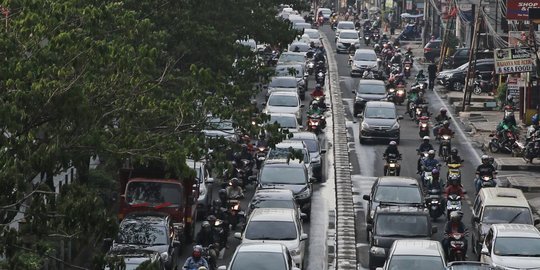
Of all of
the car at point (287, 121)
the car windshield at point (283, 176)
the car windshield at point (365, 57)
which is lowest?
the car windshield at point (365, 57)

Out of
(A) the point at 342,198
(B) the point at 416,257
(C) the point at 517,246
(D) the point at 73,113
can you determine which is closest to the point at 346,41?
(A) the point at 342,198

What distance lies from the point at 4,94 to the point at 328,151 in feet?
97.2

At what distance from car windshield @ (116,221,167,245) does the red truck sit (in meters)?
2.61

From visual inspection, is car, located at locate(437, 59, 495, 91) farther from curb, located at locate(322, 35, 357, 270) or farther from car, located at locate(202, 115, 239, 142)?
car, located at locate(202, 115, 239, 142)

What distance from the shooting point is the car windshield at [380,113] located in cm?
5291

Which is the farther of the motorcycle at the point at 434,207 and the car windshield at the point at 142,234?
the motorcycle at the point at 434,207

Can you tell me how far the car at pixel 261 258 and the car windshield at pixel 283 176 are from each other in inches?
399

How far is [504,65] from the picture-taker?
2168 inches

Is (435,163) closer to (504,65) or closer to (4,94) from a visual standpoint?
(504,65)

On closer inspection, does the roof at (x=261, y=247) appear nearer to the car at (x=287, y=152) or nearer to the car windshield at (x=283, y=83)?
the car at (x=287, y=152)

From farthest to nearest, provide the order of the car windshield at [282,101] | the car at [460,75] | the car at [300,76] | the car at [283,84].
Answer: the car at [460,75] < the car at [300,76] < the car at [283,84] < the car windshield at [282,101]

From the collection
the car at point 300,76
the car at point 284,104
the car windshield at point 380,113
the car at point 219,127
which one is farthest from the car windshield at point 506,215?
the car at point 300,76

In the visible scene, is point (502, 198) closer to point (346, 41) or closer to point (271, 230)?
point (271, 230)

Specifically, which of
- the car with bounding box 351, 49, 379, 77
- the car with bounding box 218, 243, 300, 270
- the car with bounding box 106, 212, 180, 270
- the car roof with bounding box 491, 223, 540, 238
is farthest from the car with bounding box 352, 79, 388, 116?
the car with bounding box 218, 243, 300, 270
